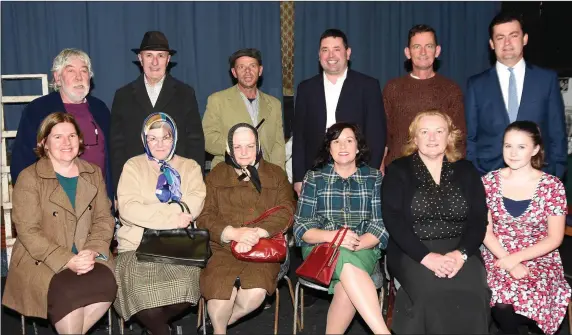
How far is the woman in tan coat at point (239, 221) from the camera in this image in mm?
3148

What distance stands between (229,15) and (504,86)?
3431 millimetres

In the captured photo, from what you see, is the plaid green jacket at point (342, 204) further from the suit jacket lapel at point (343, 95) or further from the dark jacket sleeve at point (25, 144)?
the dark jacket sleeve at point (25, 144)

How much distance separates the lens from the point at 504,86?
3.75m

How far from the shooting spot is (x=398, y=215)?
3143 mm

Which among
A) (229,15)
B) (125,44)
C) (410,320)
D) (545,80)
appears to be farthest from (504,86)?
(125,44)

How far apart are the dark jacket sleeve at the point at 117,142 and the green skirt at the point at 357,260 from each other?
55.0 inches

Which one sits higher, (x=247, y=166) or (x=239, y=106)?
(x=239, y=106)

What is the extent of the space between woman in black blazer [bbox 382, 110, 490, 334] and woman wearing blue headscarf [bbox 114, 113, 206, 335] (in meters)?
1.13

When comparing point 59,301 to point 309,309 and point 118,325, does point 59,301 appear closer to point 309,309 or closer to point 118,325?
point 118,325

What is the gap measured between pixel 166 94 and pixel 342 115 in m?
1.21

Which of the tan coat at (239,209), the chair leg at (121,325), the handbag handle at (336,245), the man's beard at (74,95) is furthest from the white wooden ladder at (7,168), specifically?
the handbag handle at (336,245)

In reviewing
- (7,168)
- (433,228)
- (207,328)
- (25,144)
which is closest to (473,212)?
(433,228)

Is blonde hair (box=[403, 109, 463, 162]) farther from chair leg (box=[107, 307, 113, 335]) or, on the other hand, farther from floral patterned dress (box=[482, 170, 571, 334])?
chair leg (box=[107, 307, 113, 335])

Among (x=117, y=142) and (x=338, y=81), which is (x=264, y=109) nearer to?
(x=338, y=81)
